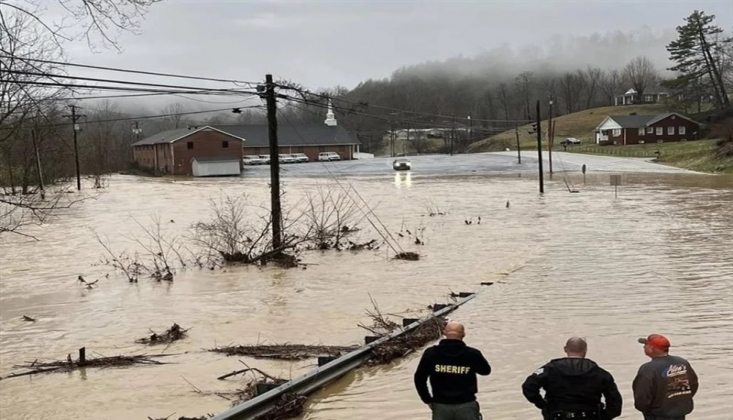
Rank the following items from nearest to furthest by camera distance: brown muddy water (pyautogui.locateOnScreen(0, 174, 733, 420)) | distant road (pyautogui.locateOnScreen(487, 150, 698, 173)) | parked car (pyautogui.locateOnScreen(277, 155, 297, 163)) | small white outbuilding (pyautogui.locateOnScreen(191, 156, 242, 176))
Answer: brown muddy water (pyautogui.locateOnScreen(0, 174, 733, 420))
distant road (pyautogui.locateOnScreen(487, 150, 698, 173))
small white outbuilding (pyautogui.locateOnScreen(191, 156, 242, 176))
parked car (pyautogui.locateOnScreen(277, 155, 297, 163))

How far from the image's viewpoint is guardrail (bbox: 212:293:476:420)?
768 cm

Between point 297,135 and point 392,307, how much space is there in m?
105

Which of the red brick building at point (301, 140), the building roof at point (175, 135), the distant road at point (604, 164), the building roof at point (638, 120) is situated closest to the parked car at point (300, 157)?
the red brick building at point (301, 140)

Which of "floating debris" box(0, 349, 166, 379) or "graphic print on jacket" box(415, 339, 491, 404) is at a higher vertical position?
"graphic print on jacket" box(415, 339, 491, 404)

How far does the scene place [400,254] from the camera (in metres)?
22.0

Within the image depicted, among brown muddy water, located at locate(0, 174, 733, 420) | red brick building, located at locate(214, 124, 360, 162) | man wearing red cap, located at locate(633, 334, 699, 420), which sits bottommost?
brown muddy water, located at locate(0, 174, 733, 420)

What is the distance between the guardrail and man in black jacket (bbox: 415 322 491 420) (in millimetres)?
2559

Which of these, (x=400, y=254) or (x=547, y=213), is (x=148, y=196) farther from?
(x=400, y=254)

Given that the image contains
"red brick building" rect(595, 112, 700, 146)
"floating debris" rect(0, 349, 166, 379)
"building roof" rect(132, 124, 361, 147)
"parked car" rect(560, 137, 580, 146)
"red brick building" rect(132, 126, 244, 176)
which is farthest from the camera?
"building roof" rect(132, 124, 361, 147)

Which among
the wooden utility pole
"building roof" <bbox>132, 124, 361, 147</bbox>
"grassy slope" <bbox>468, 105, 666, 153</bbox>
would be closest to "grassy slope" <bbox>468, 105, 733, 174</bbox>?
"grassy slope" <bbox>468, 105, 666, 153</bbox>

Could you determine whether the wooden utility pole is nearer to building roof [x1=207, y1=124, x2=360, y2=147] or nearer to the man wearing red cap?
the man wearing red cap

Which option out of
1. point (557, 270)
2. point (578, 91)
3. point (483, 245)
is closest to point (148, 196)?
point (483, 245)

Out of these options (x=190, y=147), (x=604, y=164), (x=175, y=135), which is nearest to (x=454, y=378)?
(x=604, y=164)

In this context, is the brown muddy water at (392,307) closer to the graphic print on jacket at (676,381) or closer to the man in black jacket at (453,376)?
the man in black jacket at (453,376)
